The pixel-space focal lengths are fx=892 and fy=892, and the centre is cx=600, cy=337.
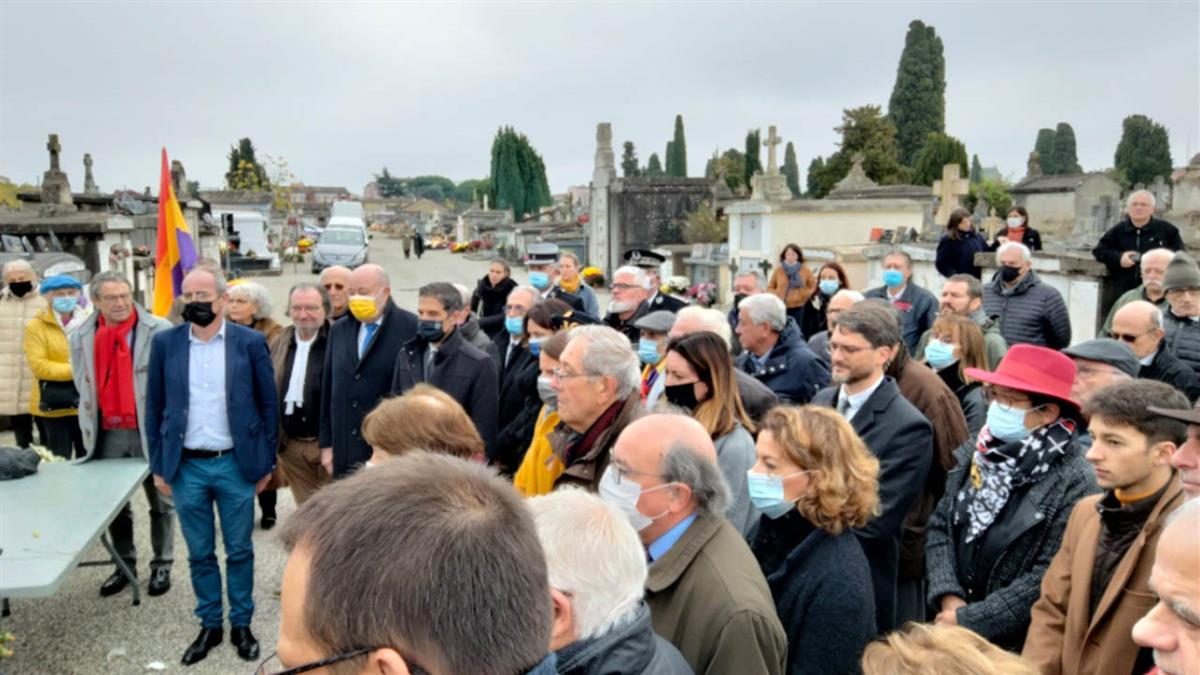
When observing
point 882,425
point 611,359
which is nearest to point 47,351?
point 611,359

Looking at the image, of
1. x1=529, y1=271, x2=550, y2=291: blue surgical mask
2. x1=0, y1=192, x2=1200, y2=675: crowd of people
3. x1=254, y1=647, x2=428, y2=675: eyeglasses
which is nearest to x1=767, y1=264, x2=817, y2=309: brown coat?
x1=0, y1=192, x2=1200, y2=675: crowd of people

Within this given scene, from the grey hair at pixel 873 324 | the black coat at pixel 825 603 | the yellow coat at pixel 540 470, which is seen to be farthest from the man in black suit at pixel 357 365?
the black coat at pixel 825 603

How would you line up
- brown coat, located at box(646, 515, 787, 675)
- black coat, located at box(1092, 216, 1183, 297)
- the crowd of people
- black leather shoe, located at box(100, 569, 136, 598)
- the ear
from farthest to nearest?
black coat, located at box(1092, 216, 1183, 297) < black leather shoe, located at box(100, 569, 136, 598) < brown coat, located at box(646, 515, 787, 675) < the ear < the crowd of people

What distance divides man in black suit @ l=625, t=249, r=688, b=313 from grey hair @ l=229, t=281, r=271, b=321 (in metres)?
3.08

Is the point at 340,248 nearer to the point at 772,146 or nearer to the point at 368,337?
the point at 772,146

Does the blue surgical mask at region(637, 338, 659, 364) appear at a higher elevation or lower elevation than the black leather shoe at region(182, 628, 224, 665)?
higher

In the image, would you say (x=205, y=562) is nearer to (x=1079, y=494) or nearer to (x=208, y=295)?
(x=208, y=295)

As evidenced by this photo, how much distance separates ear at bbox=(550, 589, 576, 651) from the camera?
205 centimetres

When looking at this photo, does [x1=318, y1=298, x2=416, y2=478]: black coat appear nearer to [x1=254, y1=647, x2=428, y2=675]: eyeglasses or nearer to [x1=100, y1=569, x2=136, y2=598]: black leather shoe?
[x1=100, y1=569, x2=136, y2=598]: black leather shoe

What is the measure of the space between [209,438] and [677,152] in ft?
247

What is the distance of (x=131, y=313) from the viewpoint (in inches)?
224

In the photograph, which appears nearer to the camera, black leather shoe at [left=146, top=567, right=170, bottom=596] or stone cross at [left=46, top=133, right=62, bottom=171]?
black leather shoe at [left=146, top=567, right=170, bottom=596]

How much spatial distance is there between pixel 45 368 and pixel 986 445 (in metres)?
6.36

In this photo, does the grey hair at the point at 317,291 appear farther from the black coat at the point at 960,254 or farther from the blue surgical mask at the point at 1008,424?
the black coat at the point at 960,254
